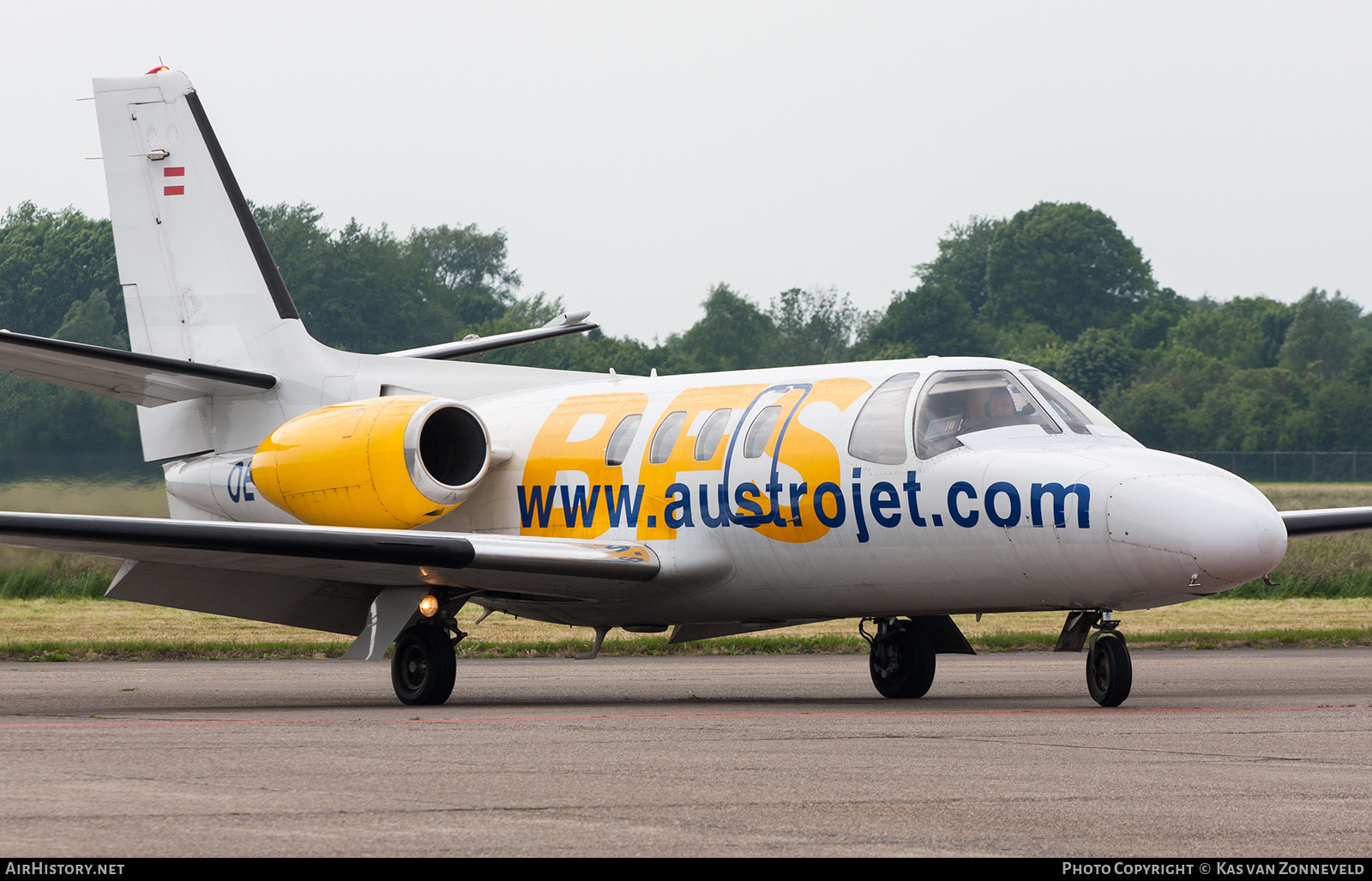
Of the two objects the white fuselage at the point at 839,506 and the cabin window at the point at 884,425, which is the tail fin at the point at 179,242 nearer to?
the white fuselage at the point at 839,506

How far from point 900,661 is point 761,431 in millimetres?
2378


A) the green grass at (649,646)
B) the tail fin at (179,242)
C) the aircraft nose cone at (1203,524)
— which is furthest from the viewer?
the green grass at (649,646)

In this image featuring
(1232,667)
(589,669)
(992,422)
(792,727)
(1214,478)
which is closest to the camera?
(792,727)

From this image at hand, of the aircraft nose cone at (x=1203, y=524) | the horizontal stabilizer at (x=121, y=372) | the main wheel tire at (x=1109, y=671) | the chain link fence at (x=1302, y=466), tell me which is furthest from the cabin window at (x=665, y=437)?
the chain link fence at (x=1302, y=466)

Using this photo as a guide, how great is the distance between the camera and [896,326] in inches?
3925

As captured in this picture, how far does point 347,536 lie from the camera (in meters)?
12.7

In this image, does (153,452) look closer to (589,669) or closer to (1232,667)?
(589,669)

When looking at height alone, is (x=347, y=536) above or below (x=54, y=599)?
above

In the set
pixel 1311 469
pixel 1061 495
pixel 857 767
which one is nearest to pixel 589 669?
pixel 1061 495

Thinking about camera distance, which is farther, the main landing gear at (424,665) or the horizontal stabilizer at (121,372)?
the horizontal stabilizer at (121,372)

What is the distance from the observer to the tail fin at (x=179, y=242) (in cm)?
1817

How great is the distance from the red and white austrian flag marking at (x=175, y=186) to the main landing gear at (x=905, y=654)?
9.21 m

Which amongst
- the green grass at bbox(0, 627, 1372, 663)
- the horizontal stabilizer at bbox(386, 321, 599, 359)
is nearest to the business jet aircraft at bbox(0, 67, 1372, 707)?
the horizontal stabilizer at bbox(386, 321, 599, 359)

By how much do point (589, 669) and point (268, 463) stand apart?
4.82m
